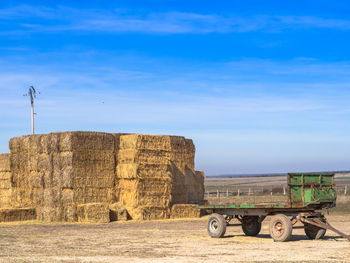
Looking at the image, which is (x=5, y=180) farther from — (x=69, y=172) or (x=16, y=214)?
(x=69, y=172)

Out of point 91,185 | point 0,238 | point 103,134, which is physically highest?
point 103,134

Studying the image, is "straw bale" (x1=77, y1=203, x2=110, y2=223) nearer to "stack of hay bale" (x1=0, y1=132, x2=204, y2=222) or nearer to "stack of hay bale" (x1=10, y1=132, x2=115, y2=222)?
"stack of hay bale" (x1=0, y1=132, x2=204, y2=222)

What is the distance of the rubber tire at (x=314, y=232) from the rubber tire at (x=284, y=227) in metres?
1.07

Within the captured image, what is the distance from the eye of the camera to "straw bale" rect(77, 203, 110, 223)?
27266 millimetres

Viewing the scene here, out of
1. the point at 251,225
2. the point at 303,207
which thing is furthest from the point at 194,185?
the point at 303,207

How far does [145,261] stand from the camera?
45.2ft

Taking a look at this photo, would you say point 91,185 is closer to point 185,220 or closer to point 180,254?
point 185,220

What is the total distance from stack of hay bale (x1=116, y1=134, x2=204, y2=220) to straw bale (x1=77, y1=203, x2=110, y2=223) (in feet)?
5.49

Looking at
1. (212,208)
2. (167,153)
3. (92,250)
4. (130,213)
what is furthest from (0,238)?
(167,153)

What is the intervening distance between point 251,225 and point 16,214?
1336 centimetres

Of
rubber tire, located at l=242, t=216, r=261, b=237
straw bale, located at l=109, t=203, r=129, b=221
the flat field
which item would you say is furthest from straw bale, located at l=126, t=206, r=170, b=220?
rubber tire, located at l=242, t=216, r=261, b=237

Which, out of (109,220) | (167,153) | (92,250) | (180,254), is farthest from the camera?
(167,153)

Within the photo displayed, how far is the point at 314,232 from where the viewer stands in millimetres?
18859

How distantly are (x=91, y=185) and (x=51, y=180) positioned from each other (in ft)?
6.92
